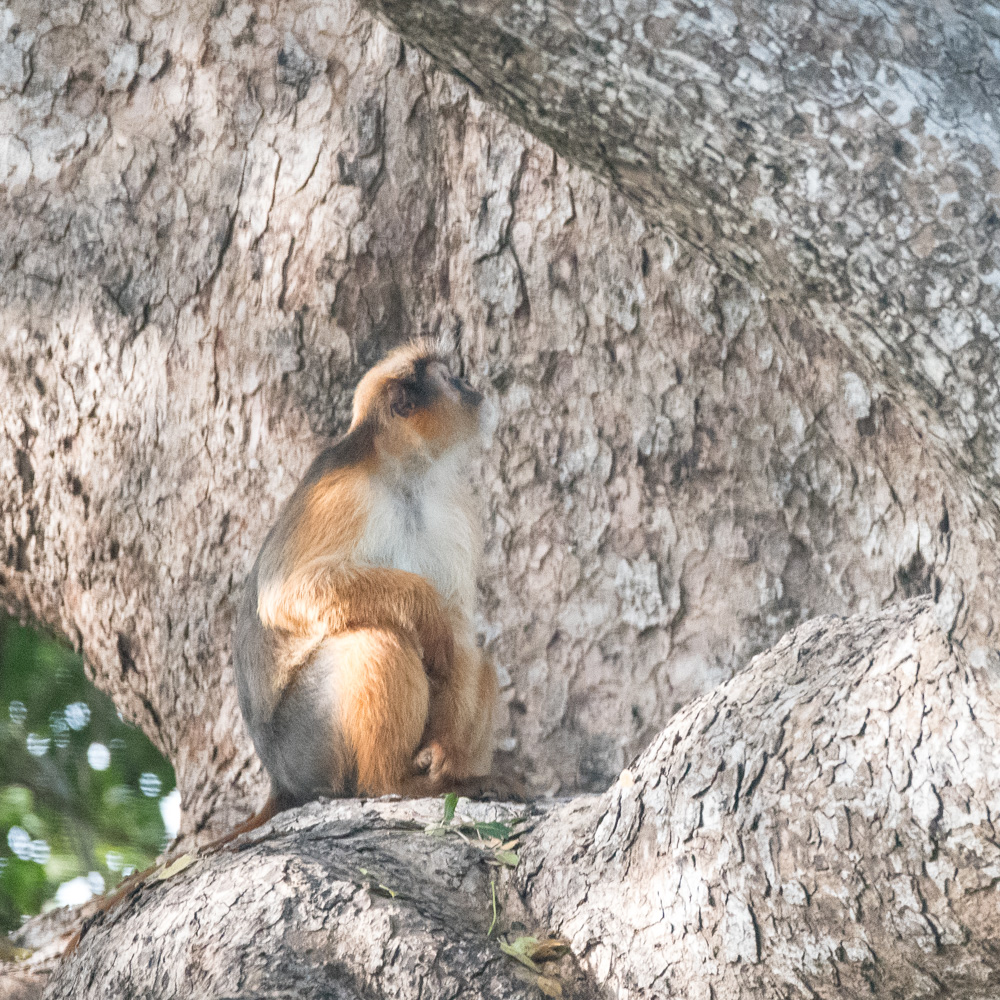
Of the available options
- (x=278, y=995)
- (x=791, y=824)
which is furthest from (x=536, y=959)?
(x=791, y=824)

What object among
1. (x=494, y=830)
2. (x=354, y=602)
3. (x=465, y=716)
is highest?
(x=494, y=830)

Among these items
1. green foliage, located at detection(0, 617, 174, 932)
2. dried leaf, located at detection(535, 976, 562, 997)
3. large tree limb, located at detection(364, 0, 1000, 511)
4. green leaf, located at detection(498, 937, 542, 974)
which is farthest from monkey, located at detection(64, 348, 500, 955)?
green foliage, located at detection(0, 617, 174, 932)

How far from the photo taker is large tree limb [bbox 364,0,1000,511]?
173 centimetres

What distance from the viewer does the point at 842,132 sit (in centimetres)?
174

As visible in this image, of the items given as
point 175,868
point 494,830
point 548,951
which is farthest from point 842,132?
point 175,868

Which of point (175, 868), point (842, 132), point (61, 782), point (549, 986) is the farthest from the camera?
point (61, 782)

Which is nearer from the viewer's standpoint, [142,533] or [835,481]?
[835,481]

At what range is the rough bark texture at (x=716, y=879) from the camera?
1.75 metres

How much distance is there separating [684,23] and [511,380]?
2.80 meters

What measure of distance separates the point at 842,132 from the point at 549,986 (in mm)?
1715

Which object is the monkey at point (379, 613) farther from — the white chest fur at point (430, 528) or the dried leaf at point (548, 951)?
the dried leaf at point (548, 951)

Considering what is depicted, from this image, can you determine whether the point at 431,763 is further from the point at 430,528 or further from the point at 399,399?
the point at 399,399

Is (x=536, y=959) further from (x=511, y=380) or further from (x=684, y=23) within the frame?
(x=511, y=380)

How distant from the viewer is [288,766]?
3.79 meters
